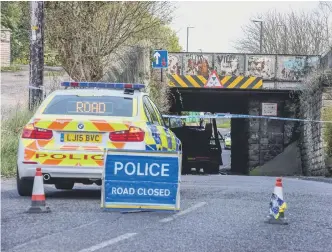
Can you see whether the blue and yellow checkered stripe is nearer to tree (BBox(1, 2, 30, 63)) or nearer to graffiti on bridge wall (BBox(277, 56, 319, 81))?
graffiti on bridge wall (BBox(277, 56, 319, 81))

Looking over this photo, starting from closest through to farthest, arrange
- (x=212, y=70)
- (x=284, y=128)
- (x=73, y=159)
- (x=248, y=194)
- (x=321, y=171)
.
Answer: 1. (x=73, y=159)
2. (x=248, y=194)
3. (x=321, y=171)
4. (x=212, y=70)
5. (x=284, y=128)

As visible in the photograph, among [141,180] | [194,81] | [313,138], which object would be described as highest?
[194,81]

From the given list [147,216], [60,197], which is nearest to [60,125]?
[60,197]

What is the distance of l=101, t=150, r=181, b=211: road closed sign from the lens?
8.84 m

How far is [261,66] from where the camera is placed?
97.3 feet

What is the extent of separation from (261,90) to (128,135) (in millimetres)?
21243

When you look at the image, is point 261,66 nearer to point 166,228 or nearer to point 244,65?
point 244,65

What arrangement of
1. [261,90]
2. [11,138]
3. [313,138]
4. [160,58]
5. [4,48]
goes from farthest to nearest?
1. [4,48]
2. [261,90]
3. [313,138]
4. [160,58]
5. [11,138]

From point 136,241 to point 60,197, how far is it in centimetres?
414

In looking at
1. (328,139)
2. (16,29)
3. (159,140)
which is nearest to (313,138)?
(328,139)

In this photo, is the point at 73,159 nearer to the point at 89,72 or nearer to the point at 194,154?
the point at 89,72

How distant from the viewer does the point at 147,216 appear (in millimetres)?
8539

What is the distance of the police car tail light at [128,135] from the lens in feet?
32.3

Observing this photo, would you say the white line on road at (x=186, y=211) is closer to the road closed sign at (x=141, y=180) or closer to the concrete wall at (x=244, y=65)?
the road closed sign at (x=141, y=180)
